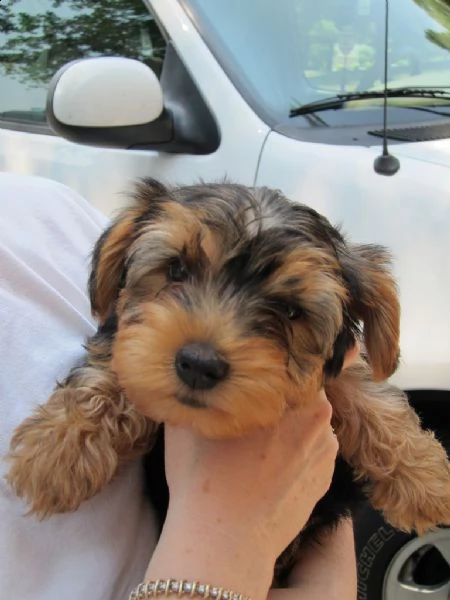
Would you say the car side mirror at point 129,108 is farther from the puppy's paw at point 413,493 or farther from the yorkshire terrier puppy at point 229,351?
the puppy's paw at point 413,493

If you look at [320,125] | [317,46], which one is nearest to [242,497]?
[320,125]

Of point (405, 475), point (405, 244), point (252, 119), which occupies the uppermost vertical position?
point (252, 119)

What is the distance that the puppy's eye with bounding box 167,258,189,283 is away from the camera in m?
2.07

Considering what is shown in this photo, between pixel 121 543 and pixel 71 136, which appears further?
pixel 71 136

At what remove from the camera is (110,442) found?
6.77 feet

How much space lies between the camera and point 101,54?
3969 mm

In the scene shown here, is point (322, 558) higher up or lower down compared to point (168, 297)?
lower down

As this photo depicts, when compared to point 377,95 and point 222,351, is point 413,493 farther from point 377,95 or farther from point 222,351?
point 377,95

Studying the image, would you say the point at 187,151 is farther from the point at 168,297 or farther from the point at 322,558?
the point at 322,558

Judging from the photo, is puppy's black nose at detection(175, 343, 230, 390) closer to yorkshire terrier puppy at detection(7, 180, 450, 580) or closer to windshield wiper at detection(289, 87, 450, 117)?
yorkshire terrier puppy at detection(7, 180, 450, 580)

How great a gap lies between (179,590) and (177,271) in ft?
2.81

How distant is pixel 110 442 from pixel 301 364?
0.54 metres

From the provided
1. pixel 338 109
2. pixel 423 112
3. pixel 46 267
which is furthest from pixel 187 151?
pixel 46 267

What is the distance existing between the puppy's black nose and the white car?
1.12 meters
